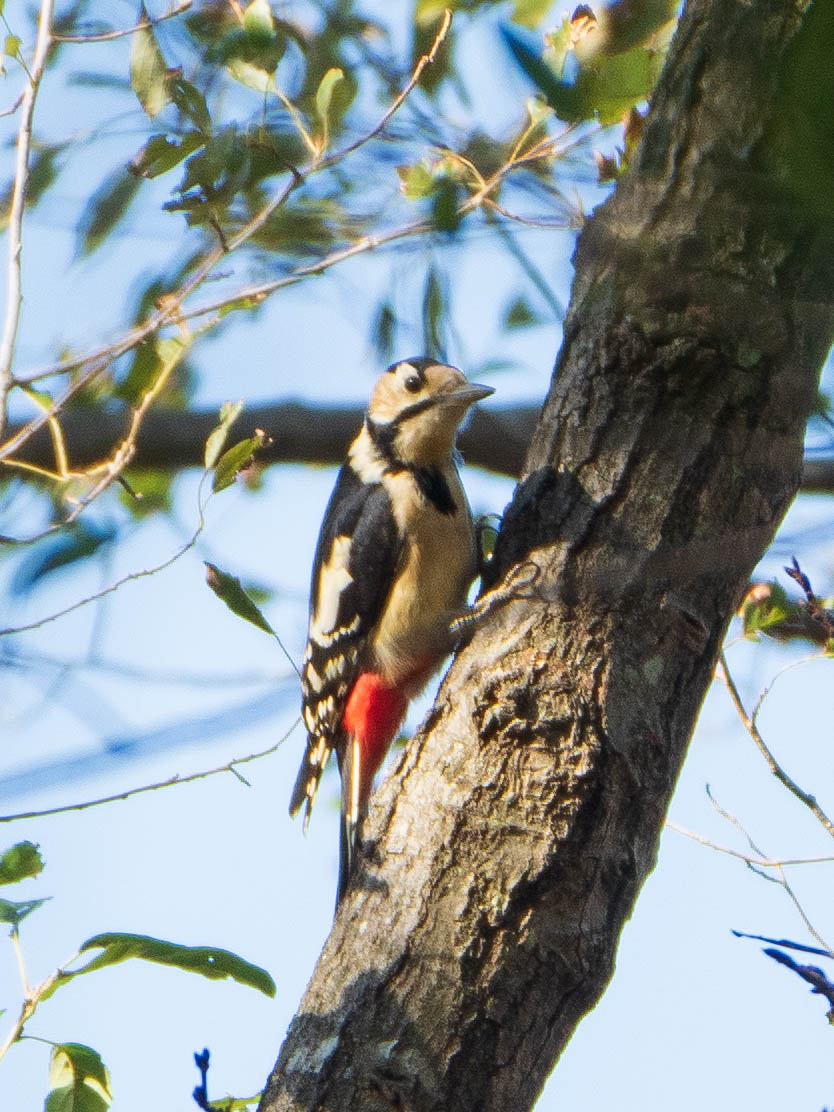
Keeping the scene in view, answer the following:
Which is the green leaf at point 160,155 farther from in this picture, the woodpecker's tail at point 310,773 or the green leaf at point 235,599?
the woodpecker's tail at point 310,773

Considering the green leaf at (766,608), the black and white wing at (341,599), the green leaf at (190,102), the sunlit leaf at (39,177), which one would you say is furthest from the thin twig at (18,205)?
the green leaf at (766,608)

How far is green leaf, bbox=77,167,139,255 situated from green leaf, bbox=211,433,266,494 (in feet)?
2.16

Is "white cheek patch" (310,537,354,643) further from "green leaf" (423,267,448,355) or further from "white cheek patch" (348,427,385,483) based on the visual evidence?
"green leaf" (423,267,448,355)

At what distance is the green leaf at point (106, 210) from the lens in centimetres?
143


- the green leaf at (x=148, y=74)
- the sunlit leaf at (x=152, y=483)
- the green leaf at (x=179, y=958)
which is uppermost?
the sunlit leaf at (x=152, y=483)

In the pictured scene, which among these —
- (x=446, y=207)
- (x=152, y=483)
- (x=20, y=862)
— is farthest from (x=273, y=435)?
(x=446, y=207)

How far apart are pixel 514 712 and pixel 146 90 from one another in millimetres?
1247

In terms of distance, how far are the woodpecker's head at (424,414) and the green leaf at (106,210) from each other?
1.63 metres

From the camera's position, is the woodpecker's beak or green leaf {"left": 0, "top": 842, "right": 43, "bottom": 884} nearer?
green leaf {"left": 0, "top": 842, "right": 43, "bottom": 884}

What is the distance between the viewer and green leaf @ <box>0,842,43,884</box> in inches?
87.4

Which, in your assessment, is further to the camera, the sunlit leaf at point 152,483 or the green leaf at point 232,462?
the sunlit leaf at point 152,483

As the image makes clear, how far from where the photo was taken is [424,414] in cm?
369

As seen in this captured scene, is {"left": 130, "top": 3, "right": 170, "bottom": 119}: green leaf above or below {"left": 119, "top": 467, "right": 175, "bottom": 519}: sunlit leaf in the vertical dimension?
below

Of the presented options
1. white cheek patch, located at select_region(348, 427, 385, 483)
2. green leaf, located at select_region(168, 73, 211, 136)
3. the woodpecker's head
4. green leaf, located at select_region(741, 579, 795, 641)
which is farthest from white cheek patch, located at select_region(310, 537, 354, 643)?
green leaf, located at select_region(168, 73, 211, 136)
